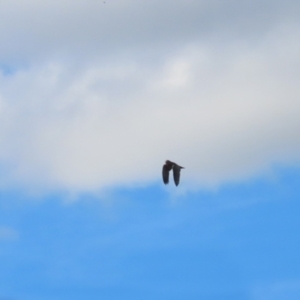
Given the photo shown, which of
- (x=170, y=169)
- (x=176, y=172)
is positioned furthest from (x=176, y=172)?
(x=170, y=169)

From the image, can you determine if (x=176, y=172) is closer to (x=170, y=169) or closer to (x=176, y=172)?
(x=176, y=172)

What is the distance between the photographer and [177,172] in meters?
56.0
